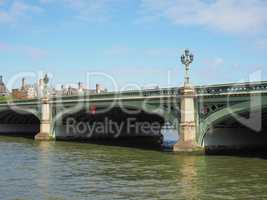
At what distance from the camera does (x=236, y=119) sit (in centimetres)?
4391

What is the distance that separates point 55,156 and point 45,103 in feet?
82.8

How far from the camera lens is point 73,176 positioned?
31984 millimetres

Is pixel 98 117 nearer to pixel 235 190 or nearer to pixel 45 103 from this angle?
pixel 45 103

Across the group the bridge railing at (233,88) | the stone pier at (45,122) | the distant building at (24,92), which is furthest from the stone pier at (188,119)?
the distant building at (24,92)

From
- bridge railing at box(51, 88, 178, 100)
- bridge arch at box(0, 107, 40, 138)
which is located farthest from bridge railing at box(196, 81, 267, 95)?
bridge arch at box(0, 107, 40, 138)

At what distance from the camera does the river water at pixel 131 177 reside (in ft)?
83.9

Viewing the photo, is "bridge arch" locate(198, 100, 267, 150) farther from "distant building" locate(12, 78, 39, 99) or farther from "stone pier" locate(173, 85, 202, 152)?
"distant building" locate(12, 78, 39, 99)

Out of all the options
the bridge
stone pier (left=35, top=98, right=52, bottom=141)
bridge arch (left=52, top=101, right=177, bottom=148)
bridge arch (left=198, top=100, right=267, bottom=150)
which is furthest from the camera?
stone pier (left=35, top=98, right=52, bottom=141)

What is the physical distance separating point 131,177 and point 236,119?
15448 mm

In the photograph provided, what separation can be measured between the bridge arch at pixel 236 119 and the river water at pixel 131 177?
305cm

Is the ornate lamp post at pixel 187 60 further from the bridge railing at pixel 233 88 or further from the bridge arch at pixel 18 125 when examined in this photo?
the bridge arch at pixel 18 125

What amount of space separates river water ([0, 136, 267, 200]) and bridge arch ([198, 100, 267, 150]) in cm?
305

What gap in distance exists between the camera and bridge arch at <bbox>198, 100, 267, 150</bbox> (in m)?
39.9

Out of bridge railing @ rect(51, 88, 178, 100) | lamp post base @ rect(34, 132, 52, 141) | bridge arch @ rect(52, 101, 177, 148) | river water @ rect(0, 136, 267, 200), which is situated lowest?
river water @ rect(0, 136, 267, 200)
